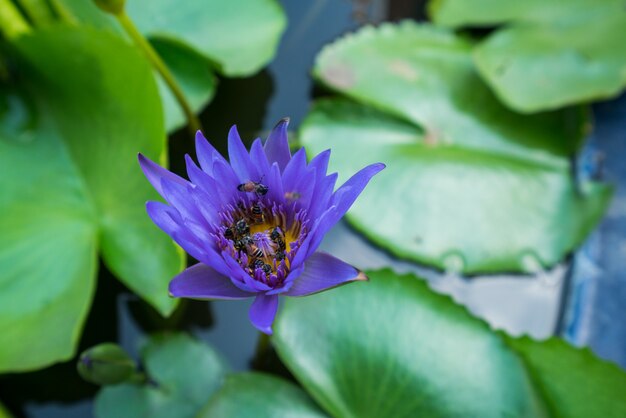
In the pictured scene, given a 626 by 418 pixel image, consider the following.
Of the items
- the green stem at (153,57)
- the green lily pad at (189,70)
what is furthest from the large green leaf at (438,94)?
the green stem at (153,57)

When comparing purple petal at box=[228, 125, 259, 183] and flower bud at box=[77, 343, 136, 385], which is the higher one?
purple petal at box=[228, 125, 259, 183]

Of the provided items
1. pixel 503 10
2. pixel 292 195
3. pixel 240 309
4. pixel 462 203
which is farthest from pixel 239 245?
pixel 503 10

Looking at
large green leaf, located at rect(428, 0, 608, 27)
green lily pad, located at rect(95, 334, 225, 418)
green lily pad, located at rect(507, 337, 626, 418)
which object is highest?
large green leaf, located at rect(428, 0, 608, 27)

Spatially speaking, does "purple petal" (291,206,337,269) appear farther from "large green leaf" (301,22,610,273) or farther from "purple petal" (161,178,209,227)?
"large green leaf" (301,22,610,273)

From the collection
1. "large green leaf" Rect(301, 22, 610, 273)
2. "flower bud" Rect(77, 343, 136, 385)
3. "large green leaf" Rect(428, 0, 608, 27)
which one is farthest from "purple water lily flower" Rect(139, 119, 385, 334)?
"large green leaf" Rect(428, 0, 608, 27)

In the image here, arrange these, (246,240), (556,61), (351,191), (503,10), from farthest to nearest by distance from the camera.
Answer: (503,10), (556,61), (246,240), (351,191)

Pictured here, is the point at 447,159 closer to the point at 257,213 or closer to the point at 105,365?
the point at 257,213
